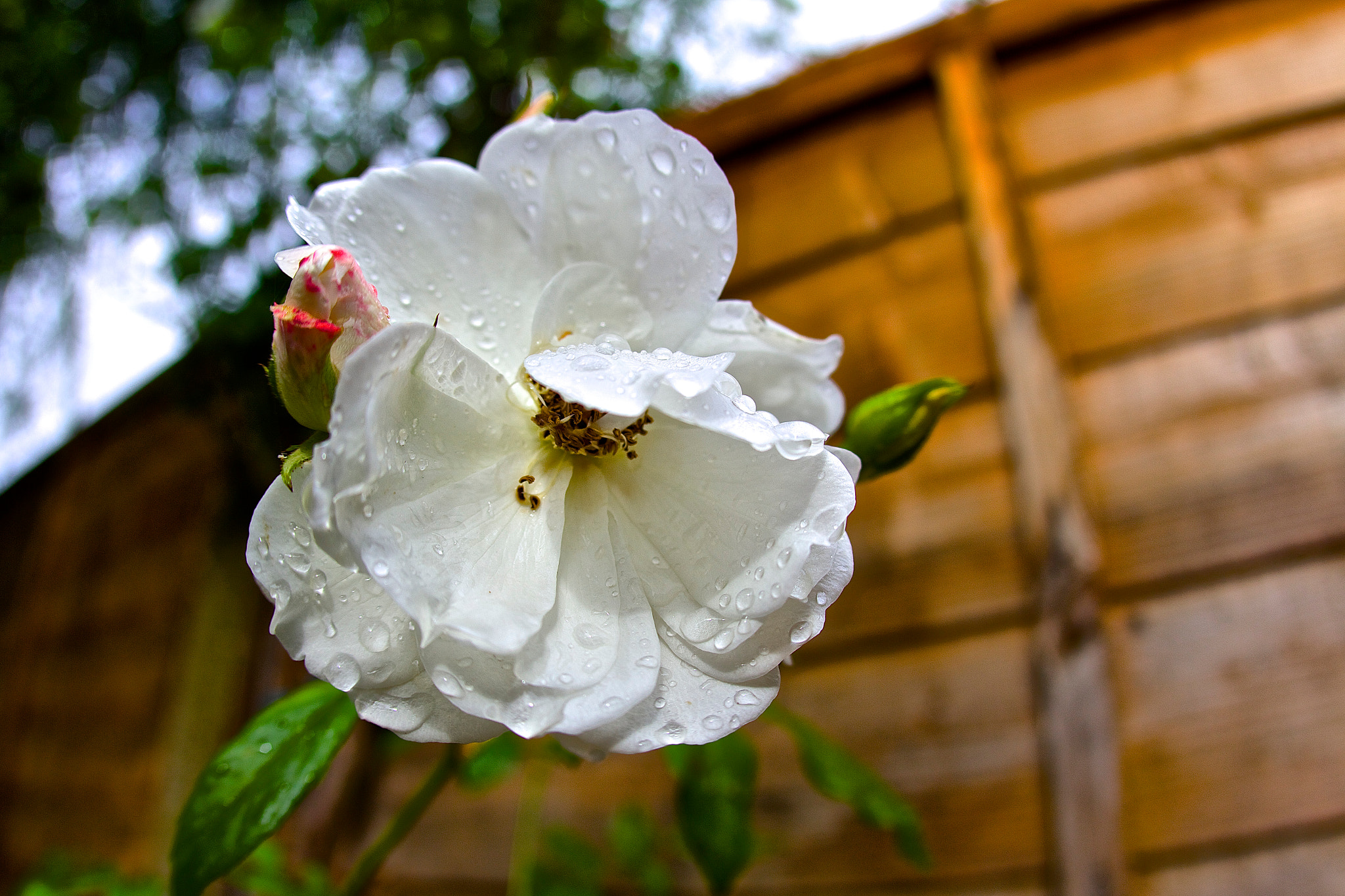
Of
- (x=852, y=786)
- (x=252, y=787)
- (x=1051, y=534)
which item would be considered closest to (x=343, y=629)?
(x=252, y=787)

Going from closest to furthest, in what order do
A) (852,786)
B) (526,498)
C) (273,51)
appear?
(526,498)
(852,786)
(273,51)

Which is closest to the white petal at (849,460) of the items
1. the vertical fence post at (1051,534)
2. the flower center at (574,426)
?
the flower center at (574,426)

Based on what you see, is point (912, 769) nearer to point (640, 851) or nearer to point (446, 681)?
point (640, 851)

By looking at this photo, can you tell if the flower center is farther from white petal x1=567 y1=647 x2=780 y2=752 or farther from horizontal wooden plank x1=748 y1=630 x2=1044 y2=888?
horizontal wooden plank x1=748 y1=630 x2=1044 y2=888

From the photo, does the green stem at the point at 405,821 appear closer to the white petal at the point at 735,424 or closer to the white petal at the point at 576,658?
the white petal at the point at 576,658

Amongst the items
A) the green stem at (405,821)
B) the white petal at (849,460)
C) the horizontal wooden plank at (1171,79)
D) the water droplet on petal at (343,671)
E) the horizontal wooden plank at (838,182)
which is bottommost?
the green stem at (405,821)

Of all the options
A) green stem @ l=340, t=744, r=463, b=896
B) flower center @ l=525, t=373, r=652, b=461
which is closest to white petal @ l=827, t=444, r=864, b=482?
flower center @ l=525, t=373, r=652, b=461
